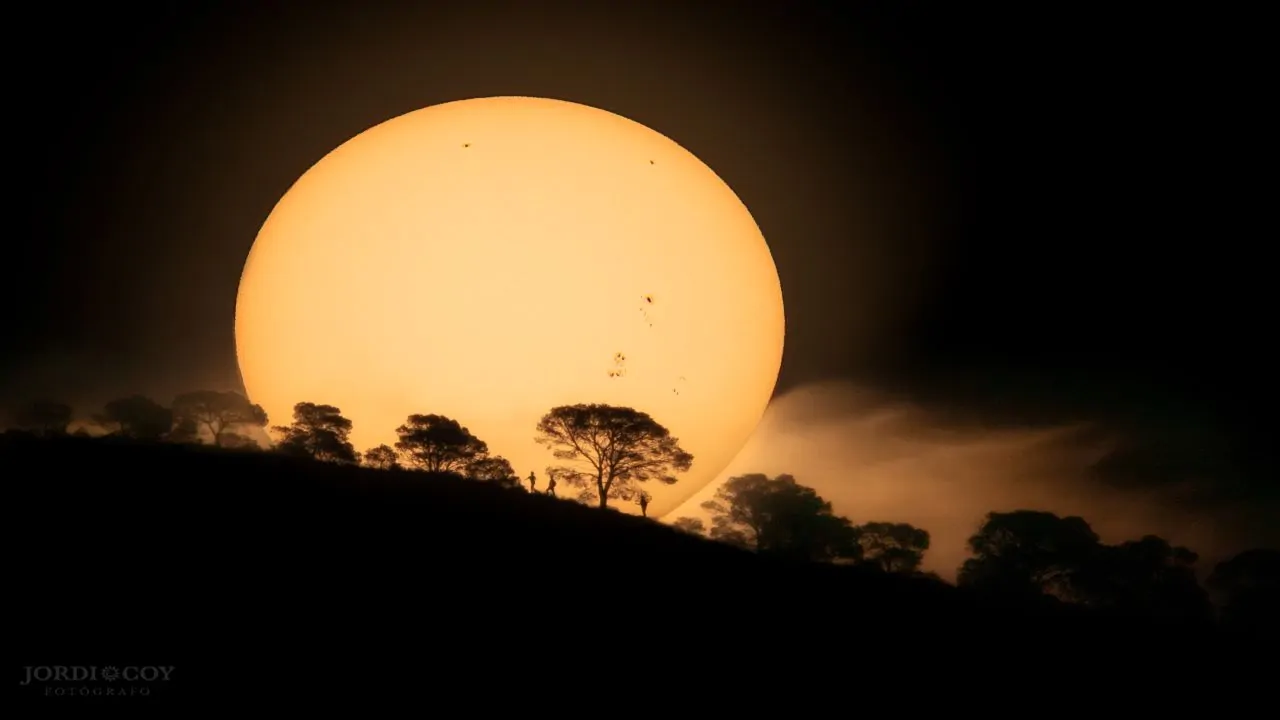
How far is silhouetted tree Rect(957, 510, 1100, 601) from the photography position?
3047 cm

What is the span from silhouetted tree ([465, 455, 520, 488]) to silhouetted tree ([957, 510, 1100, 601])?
680 inches

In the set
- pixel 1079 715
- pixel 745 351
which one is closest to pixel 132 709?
pixel 745 351

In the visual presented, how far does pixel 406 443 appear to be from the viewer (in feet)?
83.8

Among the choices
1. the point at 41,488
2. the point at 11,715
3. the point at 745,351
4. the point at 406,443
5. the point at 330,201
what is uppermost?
the point at 330,201

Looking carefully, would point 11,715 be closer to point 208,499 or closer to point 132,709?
point 132,709

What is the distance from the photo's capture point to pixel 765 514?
108ft

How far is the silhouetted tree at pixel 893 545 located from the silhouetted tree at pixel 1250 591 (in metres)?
9.95

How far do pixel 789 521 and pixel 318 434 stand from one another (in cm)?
1787

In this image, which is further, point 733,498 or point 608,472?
point 733,498

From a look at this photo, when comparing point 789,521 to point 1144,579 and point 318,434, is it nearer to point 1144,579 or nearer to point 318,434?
point 1144,579

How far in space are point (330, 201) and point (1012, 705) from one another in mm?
21885

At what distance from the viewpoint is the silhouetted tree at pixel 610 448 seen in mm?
25641

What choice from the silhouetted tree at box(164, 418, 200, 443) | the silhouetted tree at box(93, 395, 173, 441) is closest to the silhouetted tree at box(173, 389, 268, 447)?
the silhouetted tree at box(164, 418, 200, 443)

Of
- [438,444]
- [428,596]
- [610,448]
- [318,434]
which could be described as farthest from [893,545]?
[318,434]
